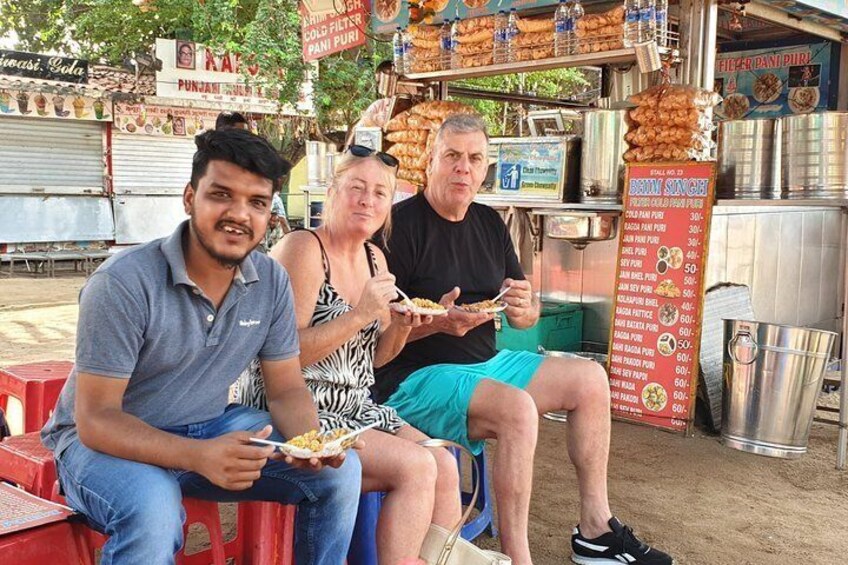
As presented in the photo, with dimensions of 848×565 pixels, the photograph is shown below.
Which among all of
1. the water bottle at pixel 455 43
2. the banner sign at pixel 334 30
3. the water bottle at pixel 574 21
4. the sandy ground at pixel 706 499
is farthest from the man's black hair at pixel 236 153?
the banner sign at pixel 334 30

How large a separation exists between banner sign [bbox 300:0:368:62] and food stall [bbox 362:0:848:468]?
0.21m

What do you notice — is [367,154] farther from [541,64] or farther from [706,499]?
[541,64]

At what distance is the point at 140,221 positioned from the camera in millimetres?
16562

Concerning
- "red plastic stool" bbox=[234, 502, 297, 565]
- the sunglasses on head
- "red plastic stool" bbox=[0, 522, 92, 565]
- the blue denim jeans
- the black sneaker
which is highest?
the sunglasses on head

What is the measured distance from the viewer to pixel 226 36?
48.6 feet

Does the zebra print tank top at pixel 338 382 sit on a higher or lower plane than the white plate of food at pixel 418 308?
lower

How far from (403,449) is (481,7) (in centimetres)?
451

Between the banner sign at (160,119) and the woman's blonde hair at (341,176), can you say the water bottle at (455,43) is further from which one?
the banner sign at (160,119)

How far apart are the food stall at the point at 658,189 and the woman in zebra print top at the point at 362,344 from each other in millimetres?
2659

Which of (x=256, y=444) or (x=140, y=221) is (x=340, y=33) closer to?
(x=256, y=444)

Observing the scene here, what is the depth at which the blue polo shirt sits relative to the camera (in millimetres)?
2002

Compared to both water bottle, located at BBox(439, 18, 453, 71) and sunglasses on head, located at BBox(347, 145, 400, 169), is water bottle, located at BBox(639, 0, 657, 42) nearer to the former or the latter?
water bottle, located at BBox(439, 18, 453, 71)

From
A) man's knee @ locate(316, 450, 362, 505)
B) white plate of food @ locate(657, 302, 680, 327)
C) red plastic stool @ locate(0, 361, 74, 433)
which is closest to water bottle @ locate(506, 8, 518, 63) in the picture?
white plate of food @ locate(657, 302, 680, 327)

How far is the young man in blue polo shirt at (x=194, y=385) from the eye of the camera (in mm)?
1974
